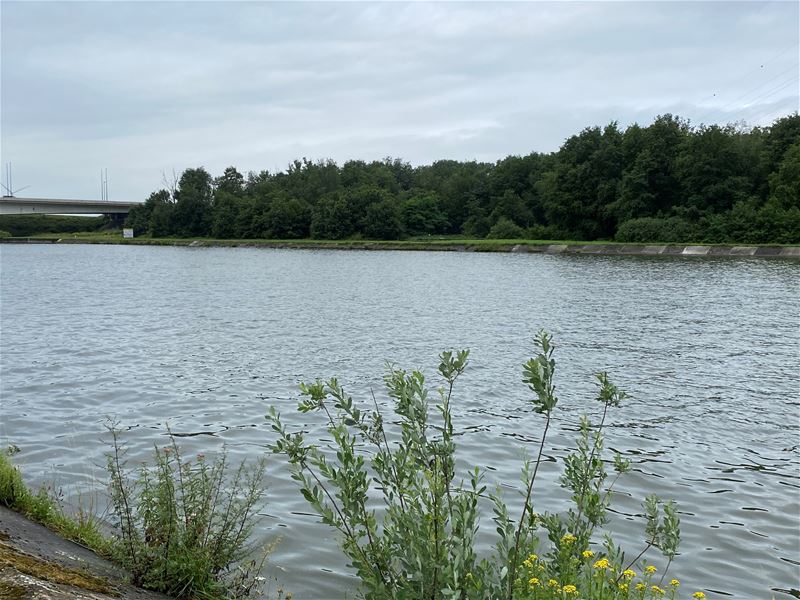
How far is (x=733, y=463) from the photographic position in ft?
39.4

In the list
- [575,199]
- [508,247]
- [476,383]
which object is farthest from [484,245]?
[476,383]

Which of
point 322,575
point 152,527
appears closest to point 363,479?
point 152,527

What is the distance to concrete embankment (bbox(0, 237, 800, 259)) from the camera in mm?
85875

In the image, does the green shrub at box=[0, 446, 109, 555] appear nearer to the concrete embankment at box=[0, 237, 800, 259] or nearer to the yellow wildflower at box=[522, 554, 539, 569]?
the yellow wildflower at box=[522, 554, 539, 569]

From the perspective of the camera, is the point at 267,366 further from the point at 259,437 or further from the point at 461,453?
the point at 461,453

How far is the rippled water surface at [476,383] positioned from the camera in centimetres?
958

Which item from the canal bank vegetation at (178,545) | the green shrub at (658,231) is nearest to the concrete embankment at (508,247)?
the green shrub at (658,231)

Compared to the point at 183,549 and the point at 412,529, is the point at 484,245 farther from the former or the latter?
the point at 412,529

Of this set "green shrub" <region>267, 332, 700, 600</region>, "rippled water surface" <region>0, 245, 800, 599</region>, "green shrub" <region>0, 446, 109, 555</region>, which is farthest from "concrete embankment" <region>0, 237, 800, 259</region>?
"green shrub" <region>0, 446, 109, 555</region>

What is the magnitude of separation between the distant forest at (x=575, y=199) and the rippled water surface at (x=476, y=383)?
5488 centimetres

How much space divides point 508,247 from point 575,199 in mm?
15558

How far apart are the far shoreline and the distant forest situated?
4.06m

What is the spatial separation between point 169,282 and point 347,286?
45.5ft

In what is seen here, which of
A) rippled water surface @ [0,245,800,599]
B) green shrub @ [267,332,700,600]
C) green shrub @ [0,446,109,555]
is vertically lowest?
rippled water surface @ [0,245,800,599]
